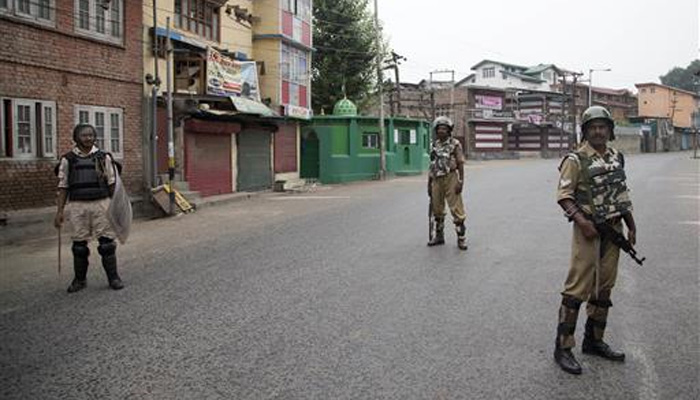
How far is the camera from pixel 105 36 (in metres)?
16.0

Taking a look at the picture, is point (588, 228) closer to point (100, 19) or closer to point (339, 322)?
point (339, 322)

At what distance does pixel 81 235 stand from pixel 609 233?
17.7 ft

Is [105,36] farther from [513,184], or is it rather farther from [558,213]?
[513,184]

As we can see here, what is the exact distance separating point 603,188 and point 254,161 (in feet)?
68.0

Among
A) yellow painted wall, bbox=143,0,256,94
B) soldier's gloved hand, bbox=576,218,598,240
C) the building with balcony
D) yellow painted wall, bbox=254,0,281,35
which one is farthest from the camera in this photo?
yellow painted wall, bbox=254,0,281,35

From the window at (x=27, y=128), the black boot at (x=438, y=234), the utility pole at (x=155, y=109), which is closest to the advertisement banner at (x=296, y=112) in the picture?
Answer: the utility pole at (x=155, y=109)

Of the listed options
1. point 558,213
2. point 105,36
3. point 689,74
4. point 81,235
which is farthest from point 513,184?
point 689,74

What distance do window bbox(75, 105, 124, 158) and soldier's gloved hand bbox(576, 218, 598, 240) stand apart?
1288 centimetres

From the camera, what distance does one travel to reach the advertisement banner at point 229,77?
1903 centimetres

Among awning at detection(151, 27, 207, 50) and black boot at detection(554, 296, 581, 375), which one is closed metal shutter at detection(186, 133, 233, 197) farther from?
black boot at detection(554, 296, 581, 375)

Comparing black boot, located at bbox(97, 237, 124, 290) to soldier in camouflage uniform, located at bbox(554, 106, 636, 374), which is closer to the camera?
soldier in camouflage uniform, located at bbox(554, 106, 636, 374)

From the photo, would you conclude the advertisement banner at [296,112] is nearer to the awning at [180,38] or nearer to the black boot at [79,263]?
the awning at [180,38]

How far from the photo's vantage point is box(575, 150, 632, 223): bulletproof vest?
4.64m

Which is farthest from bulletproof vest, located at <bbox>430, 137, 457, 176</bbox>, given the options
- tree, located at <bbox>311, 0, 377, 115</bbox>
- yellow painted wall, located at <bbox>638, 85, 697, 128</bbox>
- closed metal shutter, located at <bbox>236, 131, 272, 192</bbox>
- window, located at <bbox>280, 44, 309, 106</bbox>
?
yellow painted wall, located at <bbox>638, 85, 697, 128</bbox>
